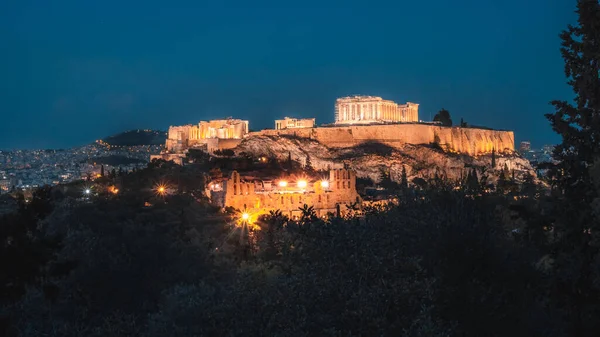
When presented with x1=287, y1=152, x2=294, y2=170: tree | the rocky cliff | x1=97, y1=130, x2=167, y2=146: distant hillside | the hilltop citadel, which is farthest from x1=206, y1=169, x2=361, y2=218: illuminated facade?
x1=97, y1=130, x2=167, y2=146: distant hillside

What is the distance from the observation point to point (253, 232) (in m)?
33.5

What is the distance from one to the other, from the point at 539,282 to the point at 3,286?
10.3 m

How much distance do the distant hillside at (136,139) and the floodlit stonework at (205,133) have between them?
6440cm

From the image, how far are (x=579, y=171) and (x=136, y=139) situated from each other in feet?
496

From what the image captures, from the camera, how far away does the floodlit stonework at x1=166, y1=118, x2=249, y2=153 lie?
80.5 m

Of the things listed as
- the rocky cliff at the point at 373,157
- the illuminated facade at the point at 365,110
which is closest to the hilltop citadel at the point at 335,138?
the illuminated facade at the point at 365,110

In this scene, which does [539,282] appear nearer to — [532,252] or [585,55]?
[532,252]

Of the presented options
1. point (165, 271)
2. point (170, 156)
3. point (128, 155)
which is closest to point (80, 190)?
point (170, 156)

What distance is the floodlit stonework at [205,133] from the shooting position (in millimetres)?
80500

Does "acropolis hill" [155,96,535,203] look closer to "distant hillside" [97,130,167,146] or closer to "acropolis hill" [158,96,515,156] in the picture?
"acropolis hill" [158,96,515,156]

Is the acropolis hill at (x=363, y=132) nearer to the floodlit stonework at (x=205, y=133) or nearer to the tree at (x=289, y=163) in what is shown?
the floodlit stonework at (x=205, y=133)

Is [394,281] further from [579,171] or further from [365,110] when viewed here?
[365,110]

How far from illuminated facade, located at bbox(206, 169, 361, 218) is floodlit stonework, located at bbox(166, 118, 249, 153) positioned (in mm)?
31714

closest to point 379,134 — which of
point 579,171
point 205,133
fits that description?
point 205,133
